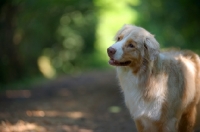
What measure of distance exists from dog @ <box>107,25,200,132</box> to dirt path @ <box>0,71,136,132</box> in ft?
6.57

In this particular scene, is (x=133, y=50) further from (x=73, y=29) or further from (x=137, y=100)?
→ (x=73, y=29)

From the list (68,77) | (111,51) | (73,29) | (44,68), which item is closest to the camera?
(111,51)

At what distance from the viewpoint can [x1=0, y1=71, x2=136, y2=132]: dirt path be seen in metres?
7.49

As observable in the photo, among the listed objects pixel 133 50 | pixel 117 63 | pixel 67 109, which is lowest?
pixel 67 109

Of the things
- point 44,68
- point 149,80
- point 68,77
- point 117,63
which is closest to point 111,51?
point 117,63

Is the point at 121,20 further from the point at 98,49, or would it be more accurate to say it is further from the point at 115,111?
the point at 115,111

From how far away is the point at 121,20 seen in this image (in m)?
21.2

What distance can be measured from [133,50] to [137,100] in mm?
727

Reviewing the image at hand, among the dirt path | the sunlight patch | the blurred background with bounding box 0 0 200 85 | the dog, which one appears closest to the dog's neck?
the dog

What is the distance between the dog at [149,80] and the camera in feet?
17.1

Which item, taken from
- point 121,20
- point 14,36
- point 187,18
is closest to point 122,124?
point 187,18

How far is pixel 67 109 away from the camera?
959cm

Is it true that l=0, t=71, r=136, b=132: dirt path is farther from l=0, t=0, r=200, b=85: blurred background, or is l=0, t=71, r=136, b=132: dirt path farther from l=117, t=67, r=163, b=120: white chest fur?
l=0, t=0, r=200, b=85: blurred background

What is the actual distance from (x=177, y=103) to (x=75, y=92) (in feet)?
24.0
